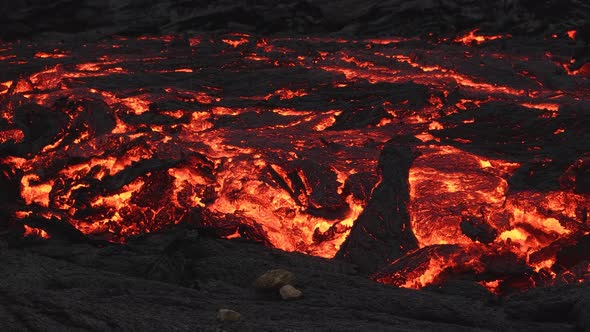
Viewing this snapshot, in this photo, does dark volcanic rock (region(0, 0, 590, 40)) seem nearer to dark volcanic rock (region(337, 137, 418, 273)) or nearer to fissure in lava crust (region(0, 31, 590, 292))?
fissure in lava crust (region(0, 31, 590, 292))

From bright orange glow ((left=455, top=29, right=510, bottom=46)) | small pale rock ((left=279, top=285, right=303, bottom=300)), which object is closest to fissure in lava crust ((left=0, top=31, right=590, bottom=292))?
bright orange glow ((left=455, top=29, right=510, bottom=46))

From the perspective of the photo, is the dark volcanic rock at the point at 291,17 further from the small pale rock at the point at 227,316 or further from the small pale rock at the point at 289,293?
the small pale rock at the point at 227,316

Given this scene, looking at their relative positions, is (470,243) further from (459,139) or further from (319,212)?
(459,139)

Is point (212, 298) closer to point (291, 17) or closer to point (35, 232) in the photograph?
point (35, 232)

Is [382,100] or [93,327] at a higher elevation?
[93,327]

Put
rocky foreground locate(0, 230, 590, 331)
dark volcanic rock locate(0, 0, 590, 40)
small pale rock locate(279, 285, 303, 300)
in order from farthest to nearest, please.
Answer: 1. dark volcanic rock locate(0, 0, 590, 40)
2. small pale rock locate(279, 285, 303, 300)
3. rocky foreground locate(0, 230, 590, 331)

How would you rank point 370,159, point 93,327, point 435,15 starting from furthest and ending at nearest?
point 435,15 < point 370,159 < point 93,327

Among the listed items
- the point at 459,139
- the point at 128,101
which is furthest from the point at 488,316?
the point at 128,101
